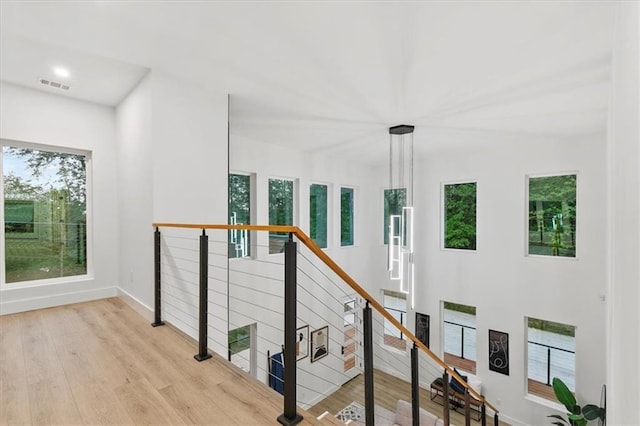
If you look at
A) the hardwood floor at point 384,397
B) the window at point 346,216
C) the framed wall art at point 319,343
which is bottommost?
the hardwood floor at point 384,397

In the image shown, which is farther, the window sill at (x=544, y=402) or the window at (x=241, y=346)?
the window sill at (x=544, y=402)

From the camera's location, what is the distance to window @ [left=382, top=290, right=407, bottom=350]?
820cm

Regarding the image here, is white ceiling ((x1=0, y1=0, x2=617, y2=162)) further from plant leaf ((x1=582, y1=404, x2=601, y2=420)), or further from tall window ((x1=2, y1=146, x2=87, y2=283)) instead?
plant leaf ((x1=582, y1=404, x2=601, y2=420))

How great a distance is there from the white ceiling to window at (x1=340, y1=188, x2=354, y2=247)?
390cm

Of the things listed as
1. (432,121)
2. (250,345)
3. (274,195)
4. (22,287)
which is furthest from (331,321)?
(22,287)

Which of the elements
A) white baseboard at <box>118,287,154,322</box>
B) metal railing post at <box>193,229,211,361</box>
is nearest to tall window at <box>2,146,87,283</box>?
white baseboard at <box>118,287,154,322</box>

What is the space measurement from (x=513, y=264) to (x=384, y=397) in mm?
4055

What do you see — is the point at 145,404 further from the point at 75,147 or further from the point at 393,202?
the point at 393,202

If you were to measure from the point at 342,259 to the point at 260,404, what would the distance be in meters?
6.03

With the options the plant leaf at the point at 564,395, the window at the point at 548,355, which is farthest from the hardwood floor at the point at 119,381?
the window at the point at 548,355

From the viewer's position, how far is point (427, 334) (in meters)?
7.42

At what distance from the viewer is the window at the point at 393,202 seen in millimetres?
8141

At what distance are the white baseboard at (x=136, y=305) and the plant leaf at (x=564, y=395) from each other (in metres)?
6.73

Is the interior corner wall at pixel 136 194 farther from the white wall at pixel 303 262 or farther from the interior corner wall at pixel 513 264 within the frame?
the interior corner wall at pixel 513 264
